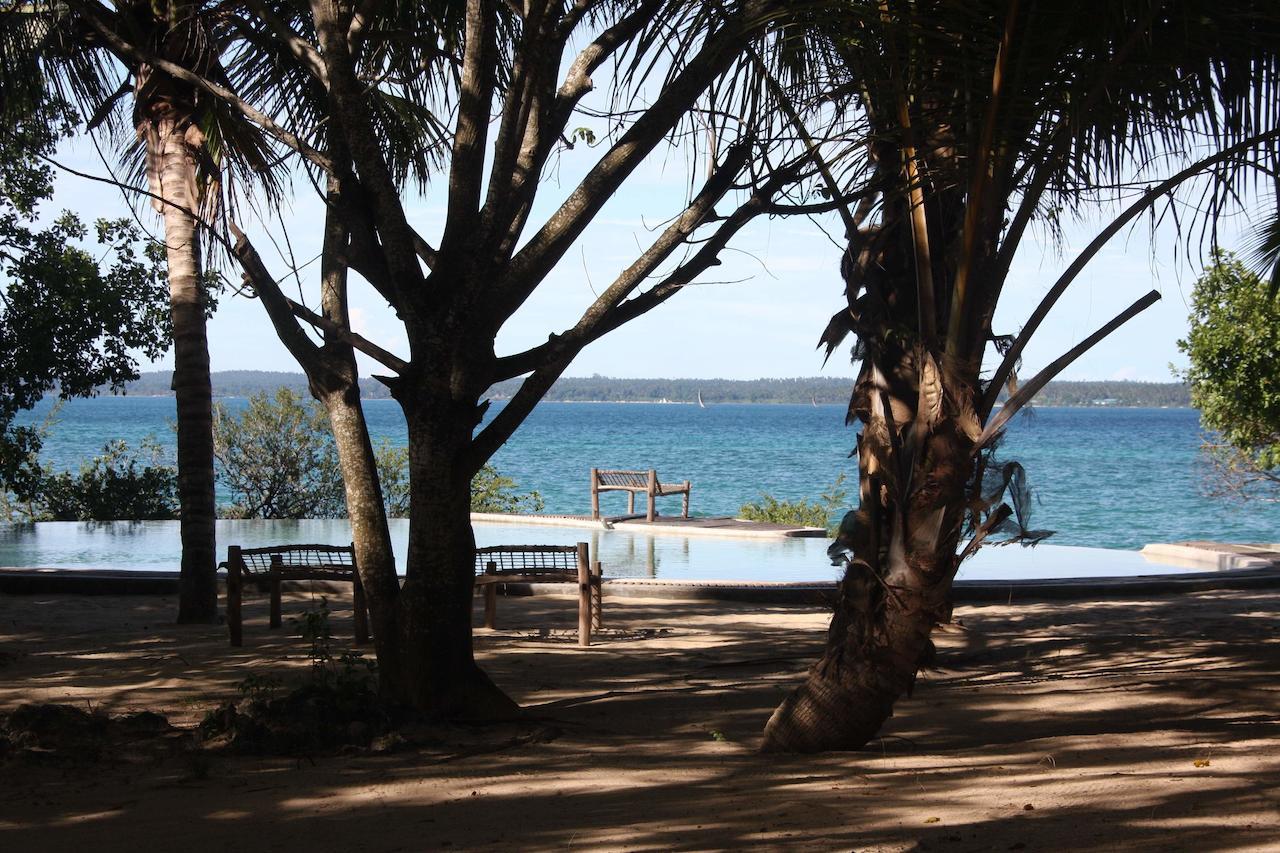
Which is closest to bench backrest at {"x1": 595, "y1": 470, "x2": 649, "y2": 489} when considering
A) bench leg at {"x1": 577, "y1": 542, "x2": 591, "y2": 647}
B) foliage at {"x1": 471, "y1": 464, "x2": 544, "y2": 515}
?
foliage at {"x1": 471, "y1": 464, "x2": 544, "y2": 515}

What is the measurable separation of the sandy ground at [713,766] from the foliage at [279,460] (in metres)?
13.9

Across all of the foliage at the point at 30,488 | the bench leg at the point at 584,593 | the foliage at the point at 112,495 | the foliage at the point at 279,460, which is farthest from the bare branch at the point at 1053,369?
the foliage at the point at 279,460

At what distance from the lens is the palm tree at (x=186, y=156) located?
8062 millimetres

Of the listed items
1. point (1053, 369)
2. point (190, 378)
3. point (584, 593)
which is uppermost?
point (190, 378)

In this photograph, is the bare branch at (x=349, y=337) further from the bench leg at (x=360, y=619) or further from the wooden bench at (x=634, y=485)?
the wooden bench at (x=634, y=485)

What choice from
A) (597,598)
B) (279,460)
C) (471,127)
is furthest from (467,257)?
(279,460)

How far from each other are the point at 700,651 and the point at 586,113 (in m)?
3.76

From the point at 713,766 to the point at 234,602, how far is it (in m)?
4.20

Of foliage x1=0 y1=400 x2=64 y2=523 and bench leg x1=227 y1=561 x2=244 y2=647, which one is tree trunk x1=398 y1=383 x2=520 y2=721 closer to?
bench leg x1=227 y1=561 x2=244 y2=647

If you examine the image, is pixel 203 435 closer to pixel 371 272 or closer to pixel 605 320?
pixel 371 272

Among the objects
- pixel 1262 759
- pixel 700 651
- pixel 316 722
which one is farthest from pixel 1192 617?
pixel 316 722

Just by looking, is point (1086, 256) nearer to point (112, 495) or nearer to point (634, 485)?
point (634, 485)

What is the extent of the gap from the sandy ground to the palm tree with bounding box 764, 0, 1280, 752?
0.55 meters

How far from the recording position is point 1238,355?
13.9m
